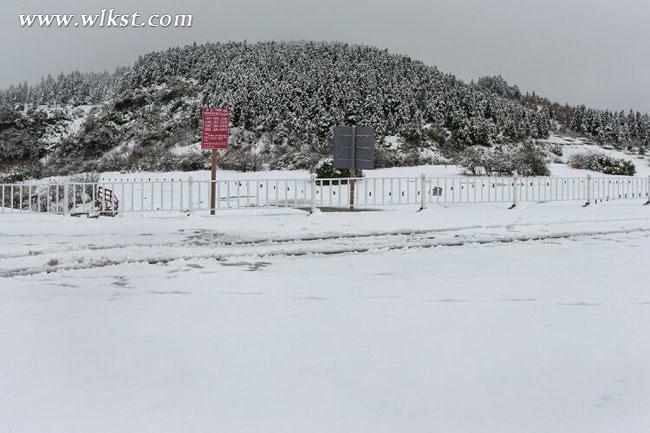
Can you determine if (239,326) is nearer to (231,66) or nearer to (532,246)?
(532,246)

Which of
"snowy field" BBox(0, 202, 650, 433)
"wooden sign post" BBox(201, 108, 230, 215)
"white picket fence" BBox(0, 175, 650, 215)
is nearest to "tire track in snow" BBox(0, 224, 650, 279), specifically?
"snowy field" BBox(0, 202, 650, 433)

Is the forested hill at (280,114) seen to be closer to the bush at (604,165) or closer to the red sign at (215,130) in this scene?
the bush at (604,165)

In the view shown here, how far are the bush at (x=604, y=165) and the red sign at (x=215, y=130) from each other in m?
29.9

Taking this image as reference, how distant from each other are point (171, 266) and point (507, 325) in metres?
3.86

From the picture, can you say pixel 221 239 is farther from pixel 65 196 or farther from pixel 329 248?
pixel 65 196

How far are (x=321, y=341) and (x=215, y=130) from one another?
1180 cm

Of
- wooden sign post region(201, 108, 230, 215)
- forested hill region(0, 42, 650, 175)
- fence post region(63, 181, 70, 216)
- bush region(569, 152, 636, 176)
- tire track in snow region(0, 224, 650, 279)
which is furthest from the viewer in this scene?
forested hill region(0, 42, 650, 175)

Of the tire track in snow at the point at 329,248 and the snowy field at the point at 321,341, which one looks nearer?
the snowy field at the point at 321,341

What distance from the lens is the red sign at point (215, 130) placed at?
14.3 meters

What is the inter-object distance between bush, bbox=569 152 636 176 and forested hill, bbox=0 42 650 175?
1126 centimetres

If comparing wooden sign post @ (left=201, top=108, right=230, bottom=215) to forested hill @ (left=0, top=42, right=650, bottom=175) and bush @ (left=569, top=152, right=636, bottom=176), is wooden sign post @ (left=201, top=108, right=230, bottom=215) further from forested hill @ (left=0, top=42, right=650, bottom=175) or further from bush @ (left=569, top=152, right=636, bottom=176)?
bush @ (left=569, top=152, right=636, bottom=176)

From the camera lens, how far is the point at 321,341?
3.32 metres

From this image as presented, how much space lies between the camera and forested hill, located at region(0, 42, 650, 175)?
56.5 m

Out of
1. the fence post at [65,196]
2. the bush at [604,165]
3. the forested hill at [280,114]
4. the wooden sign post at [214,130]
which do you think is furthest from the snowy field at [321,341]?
the forested hill at [280,114]
